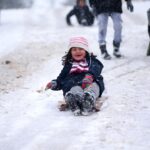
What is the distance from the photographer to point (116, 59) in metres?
10.1

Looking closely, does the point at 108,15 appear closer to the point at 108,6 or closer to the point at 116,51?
the point at 108,6

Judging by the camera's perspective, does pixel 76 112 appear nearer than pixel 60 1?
Yes

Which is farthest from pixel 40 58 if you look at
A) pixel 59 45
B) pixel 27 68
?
pixel 59 45

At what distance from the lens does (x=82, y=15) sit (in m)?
18.2

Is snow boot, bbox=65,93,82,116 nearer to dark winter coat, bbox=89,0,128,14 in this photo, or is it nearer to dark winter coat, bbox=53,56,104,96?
dark winter coat, bbox=53,56,104,96

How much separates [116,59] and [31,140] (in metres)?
5.24

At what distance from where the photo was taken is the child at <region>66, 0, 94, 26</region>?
17.8 m

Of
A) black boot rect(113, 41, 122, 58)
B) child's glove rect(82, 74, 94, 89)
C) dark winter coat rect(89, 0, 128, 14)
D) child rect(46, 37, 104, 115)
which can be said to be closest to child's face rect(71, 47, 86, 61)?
child rect(46, 37, 104, 115)

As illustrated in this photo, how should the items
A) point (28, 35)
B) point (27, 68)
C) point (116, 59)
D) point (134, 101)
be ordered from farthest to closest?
point (28, 35)
point (116, 59)
point (27, 68)
point (134, 101)

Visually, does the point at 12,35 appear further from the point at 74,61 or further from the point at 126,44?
the point at 74,61

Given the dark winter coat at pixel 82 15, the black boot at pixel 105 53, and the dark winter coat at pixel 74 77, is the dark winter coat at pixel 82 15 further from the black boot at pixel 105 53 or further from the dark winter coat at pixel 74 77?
the dark winter coat at pixel 74 77

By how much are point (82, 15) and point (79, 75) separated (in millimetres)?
11871

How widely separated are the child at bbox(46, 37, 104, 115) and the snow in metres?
0.26

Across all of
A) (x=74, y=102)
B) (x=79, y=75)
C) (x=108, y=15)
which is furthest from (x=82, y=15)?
(x=74, y=102)
